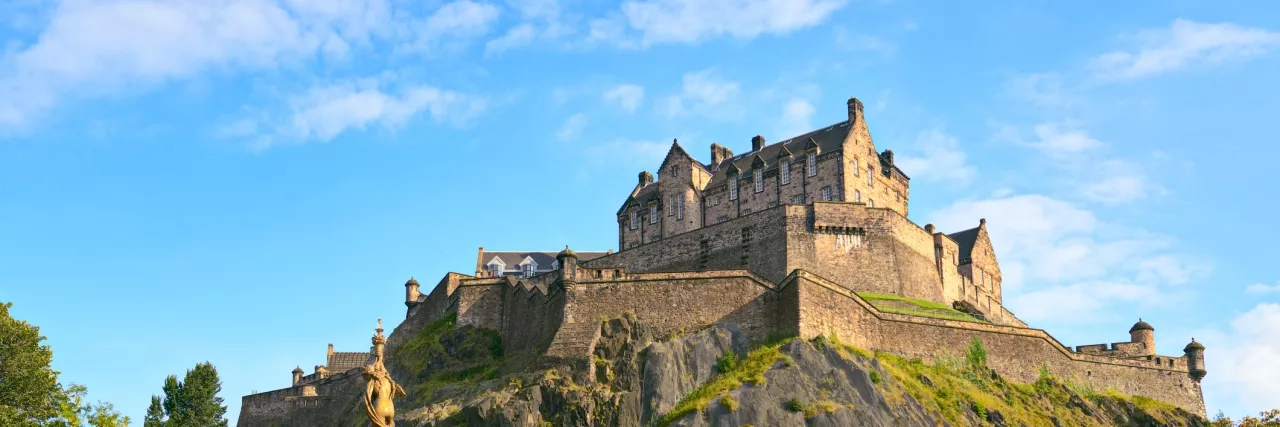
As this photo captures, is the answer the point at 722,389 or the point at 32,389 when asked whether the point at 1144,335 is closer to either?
the point at 722,389

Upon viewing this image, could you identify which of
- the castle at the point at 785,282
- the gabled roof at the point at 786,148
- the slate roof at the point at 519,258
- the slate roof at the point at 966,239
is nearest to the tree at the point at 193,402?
the castle at the point at 785,282

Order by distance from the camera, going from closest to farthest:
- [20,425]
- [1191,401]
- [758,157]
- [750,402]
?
[20,425] < [750,402] < [1191,401] < [758,157]

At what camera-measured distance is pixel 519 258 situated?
93125 mm

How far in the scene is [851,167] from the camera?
7831 cm

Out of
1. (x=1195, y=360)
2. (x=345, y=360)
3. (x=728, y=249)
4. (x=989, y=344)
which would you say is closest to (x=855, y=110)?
(x=728, y=249)

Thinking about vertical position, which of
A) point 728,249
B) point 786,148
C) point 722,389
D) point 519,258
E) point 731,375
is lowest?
point 722,389

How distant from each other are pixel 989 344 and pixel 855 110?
58.2 ft

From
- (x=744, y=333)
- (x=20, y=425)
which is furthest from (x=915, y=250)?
(x=20, y=425)

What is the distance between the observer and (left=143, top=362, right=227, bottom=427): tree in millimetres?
78125

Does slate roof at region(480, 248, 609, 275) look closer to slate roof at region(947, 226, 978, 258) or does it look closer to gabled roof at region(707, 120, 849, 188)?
gabled roof at region(707, 120, 849, 188)

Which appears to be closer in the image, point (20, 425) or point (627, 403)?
point (20, 425)

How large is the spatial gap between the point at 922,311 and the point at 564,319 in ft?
64.7

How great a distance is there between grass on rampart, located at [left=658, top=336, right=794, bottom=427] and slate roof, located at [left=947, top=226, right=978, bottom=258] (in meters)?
26.7

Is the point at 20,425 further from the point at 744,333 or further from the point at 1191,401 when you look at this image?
the point at 1191,401
